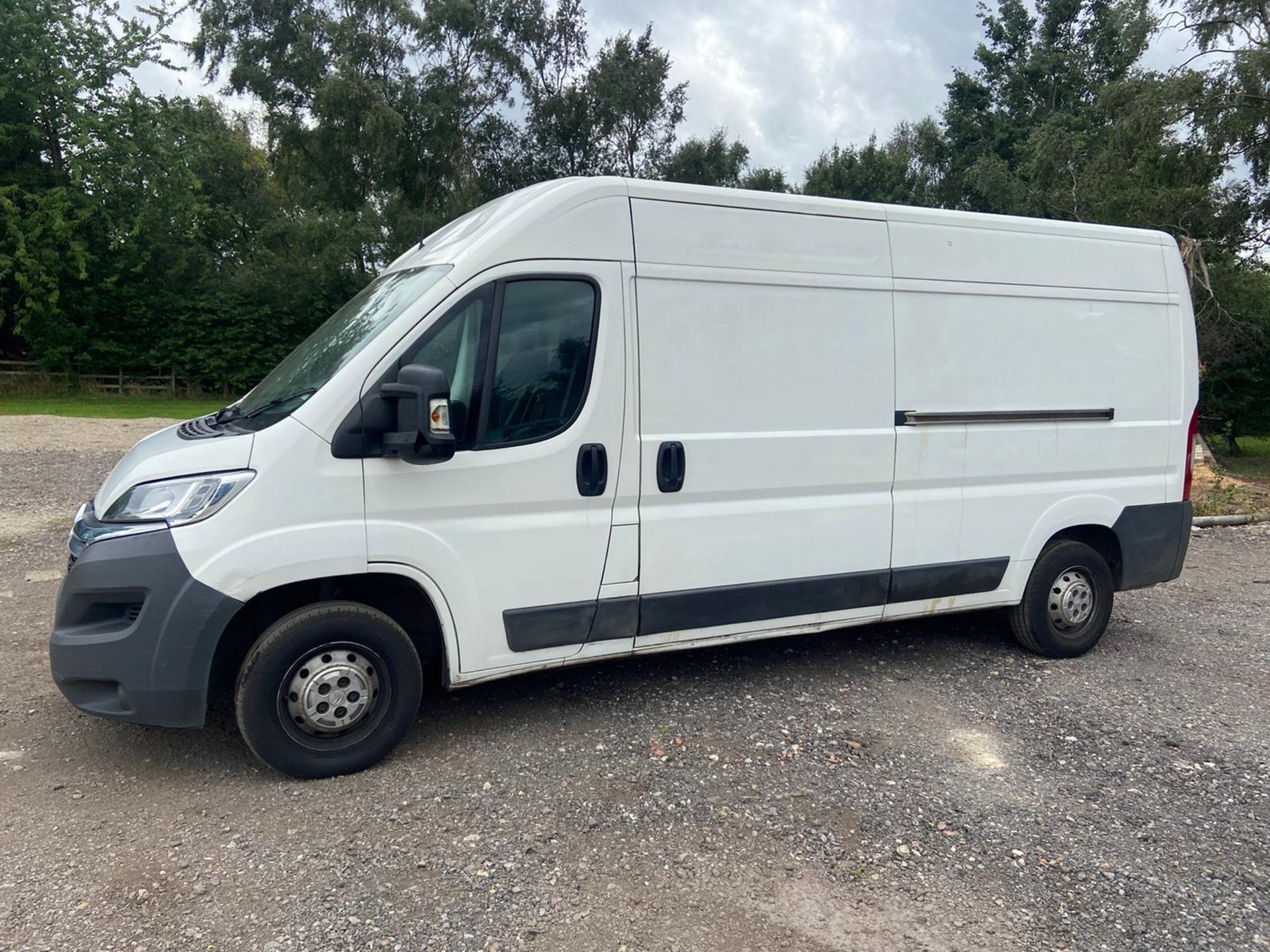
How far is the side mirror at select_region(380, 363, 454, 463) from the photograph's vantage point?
359 cm

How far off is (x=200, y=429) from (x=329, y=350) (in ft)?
2.19

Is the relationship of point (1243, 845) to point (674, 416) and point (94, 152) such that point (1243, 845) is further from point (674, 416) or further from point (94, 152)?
point (94, 152)

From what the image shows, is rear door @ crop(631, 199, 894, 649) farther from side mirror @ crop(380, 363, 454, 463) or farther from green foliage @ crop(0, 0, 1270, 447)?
green foliage @ crop(0, 0, 1270, 447)

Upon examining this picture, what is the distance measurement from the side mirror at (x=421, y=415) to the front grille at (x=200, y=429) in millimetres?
765

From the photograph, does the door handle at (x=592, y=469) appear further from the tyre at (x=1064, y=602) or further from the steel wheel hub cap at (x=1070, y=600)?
the steel wheel hub cap at (x=1070, y=600)

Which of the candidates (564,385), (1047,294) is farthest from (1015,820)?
(1047,294)

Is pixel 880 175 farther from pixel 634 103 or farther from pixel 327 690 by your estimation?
pixel 327 690

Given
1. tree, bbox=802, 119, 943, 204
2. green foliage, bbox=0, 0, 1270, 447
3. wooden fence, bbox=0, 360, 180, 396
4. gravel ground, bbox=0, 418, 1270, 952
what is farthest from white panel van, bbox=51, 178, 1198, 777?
tree, bbox=802, 119, 943, 204

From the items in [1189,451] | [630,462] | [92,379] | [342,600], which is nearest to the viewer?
[342,600]

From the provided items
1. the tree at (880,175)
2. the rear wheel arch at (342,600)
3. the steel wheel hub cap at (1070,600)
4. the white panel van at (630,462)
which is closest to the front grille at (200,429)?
the white panel van at (630,462)

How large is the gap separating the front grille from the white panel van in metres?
0.05

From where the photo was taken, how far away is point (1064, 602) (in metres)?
5.60

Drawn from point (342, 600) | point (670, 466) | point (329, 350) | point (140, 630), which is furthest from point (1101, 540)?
point (140, 630)

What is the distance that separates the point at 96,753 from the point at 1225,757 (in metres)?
5.09
